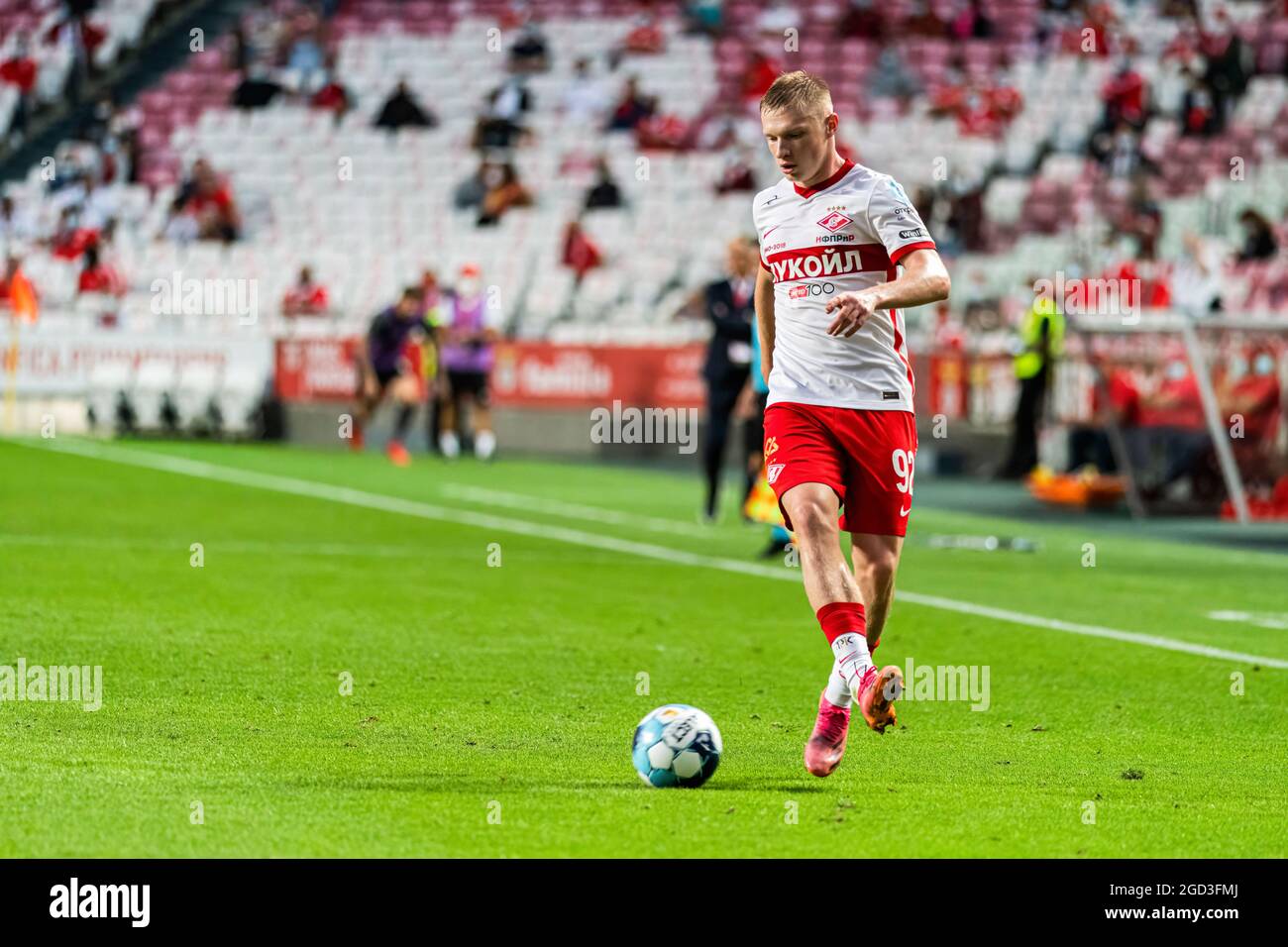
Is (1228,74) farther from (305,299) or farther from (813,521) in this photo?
(813,521)

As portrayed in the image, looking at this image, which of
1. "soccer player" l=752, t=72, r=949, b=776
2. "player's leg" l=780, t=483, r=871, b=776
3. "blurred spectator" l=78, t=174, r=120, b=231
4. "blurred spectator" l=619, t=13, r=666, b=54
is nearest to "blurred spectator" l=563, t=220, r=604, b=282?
"blurred spectator" l=619, t=13, r=666, b=54

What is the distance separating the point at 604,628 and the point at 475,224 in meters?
25.0

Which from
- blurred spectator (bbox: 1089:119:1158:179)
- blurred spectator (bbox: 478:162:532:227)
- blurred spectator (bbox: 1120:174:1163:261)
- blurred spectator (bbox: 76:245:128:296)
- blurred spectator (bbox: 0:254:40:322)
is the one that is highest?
blurred spectator (bbox: 1089:119:1158:179)

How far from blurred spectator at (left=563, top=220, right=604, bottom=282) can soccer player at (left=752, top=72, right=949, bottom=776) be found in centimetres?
2625

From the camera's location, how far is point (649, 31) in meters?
39.6

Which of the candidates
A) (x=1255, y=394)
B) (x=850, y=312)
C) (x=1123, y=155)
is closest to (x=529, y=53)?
(x=1123, y=155)

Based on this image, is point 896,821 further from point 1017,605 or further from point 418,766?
point 1017,605

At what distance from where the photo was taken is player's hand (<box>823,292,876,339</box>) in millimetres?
7328

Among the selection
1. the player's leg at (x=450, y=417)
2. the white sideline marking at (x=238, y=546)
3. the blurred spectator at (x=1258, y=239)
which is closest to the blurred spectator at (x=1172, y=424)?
the blurred spectator at (x=1258, y=239)

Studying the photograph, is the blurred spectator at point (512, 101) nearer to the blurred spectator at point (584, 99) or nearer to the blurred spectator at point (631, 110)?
the blurred spectator at point (584, 99)

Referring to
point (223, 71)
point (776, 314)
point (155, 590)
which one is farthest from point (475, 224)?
point (776, 314)

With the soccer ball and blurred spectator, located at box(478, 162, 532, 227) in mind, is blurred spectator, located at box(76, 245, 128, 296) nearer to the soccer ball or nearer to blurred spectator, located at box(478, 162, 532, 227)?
blurred spectator, located at box(478, 162, 532, 227)

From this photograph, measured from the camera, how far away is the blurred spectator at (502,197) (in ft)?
119
